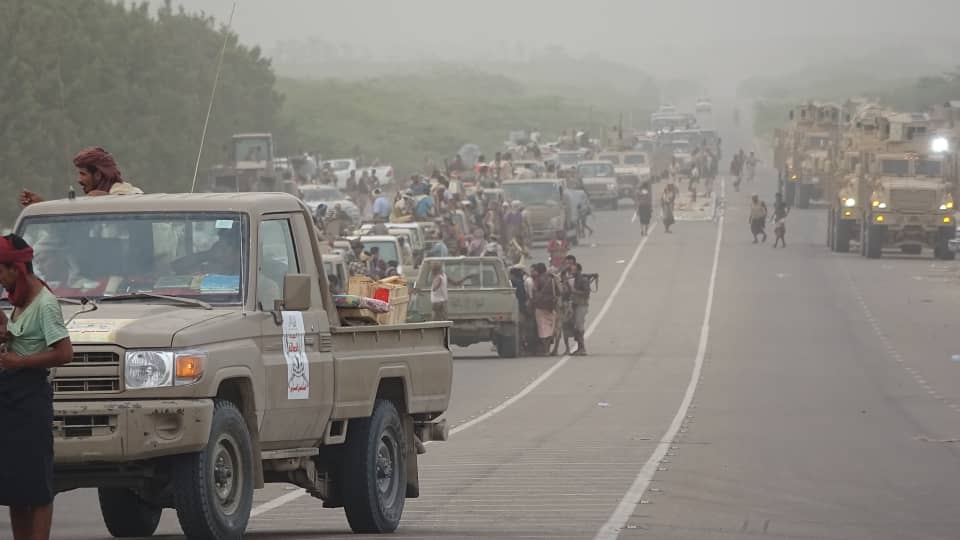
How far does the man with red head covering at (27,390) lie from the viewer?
920 centimetres

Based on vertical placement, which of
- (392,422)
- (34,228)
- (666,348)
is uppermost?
(34,228)

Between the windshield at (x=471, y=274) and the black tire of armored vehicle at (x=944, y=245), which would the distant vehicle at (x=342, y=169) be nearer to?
the black tire of armored vehicle at (x=944, y=245)

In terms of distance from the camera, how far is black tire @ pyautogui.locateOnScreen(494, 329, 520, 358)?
34219mm

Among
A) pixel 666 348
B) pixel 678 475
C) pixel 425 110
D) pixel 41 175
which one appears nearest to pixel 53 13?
pixel 41 175

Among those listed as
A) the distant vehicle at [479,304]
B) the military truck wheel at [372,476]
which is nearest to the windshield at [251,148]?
the distant vehicle at [479,304]

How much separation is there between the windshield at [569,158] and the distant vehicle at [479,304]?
175 feet

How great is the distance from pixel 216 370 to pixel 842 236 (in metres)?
51.2

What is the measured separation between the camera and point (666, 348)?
3694cm

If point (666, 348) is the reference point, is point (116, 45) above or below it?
above

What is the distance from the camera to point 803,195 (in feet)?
258

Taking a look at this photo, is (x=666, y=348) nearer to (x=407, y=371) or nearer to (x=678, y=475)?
(x=678, y=475)

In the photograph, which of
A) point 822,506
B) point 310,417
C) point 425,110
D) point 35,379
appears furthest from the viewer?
point 425,110

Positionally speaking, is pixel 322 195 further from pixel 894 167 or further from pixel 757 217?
pixel 894 167

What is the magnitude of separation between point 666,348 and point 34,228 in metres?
26.2
